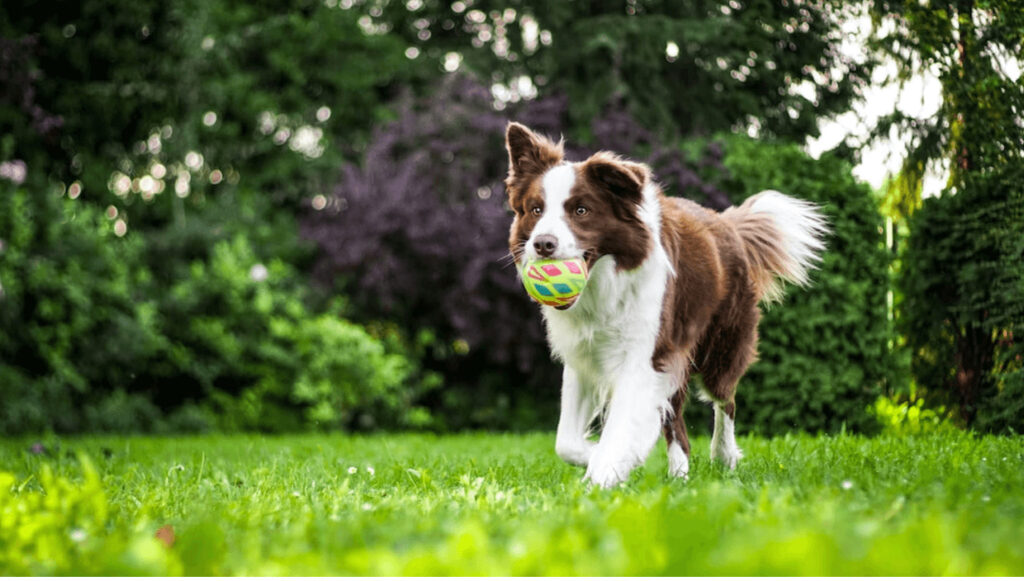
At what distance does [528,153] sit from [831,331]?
4.08m

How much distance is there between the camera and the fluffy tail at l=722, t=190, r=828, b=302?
5.29 metres

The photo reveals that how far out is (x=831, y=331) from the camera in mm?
7441

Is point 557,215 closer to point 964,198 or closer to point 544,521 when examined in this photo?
point 544,521

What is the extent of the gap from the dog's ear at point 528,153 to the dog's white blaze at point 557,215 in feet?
0.31

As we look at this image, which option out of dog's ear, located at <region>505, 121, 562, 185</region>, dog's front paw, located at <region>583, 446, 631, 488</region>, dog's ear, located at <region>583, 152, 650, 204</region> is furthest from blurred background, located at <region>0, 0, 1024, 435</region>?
dog's front paw, located at <region>583, 446, 631, 488</region>

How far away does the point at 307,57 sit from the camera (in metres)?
14.2

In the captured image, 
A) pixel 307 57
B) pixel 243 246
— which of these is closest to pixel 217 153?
pixel 307 57

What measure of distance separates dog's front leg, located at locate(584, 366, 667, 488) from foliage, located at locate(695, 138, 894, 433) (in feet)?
11.7

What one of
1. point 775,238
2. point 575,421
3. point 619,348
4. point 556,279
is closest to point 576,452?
point 575,421

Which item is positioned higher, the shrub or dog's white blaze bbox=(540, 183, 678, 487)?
dog's white blaze bbox=(540, 183, 678, 487)

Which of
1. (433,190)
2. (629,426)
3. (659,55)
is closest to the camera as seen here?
(629,426)

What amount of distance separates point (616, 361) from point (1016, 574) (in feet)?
7.91

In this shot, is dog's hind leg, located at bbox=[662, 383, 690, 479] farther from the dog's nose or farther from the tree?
the tree

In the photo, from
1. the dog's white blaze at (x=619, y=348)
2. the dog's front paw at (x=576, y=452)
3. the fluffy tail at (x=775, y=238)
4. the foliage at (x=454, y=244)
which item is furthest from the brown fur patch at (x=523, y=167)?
the foliage at (x=454, y=244)
